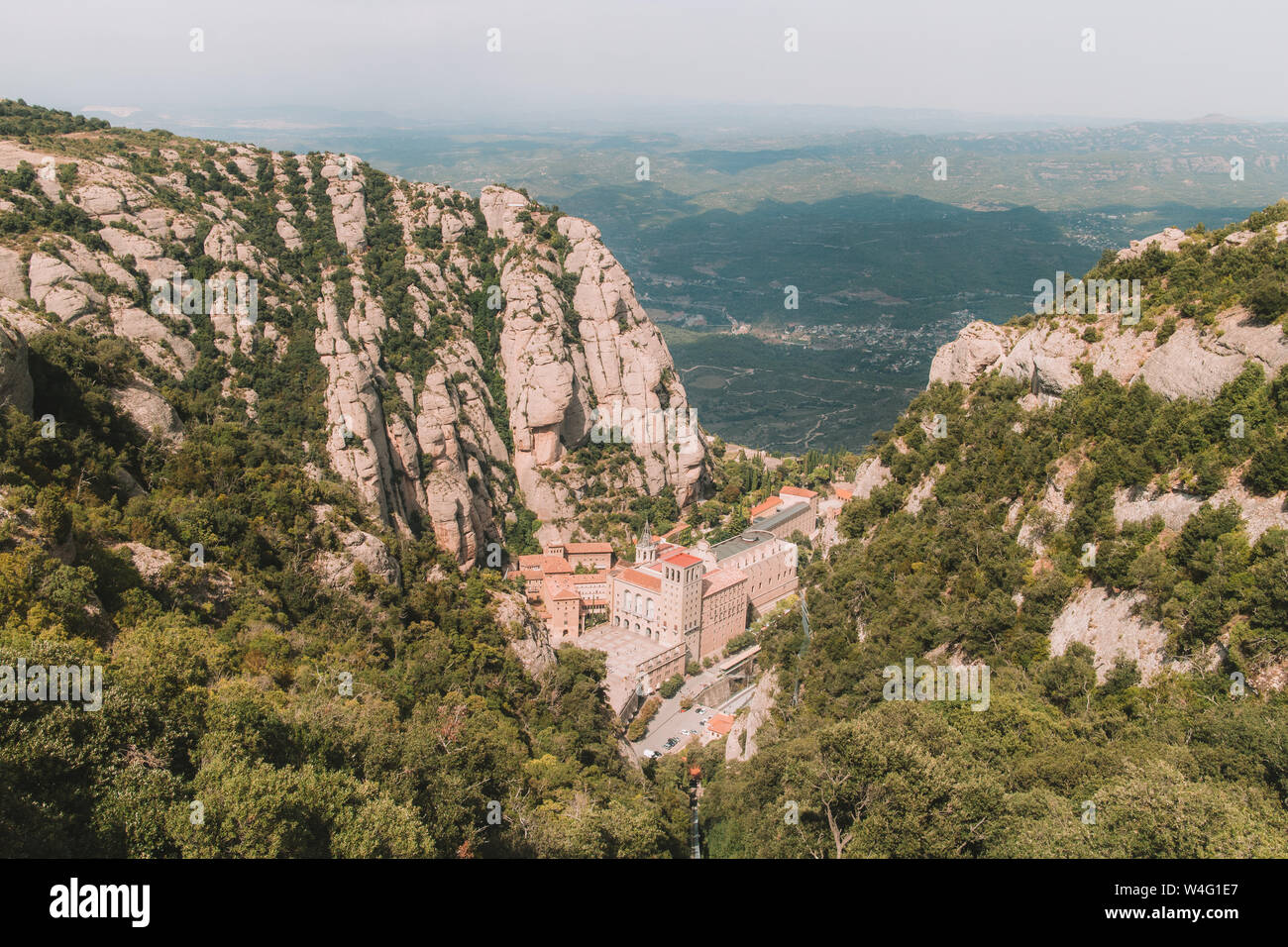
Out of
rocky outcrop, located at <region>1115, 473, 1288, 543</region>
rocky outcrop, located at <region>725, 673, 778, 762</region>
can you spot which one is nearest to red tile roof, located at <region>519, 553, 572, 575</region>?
rocky outcrop, located at <region>725, 673, 778, 762</region>

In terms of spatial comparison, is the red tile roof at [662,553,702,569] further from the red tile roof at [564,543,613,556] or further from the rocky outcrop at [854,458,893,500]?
the rocky outcrop at [854,458,893,500]

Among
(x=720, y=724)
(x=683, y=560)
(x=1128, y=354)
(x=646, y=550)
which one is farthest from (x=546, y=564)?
(x=1128, y=354)

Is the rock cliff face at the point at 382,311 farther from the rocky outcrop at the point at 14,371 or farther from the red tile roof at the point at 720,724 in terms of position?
the red tile roof at the point at 720,724

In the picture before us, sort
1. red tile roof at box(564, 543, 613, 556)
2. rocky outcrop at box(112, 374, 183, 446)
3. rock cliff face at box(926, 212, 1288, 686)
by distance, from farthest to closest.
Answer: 1. red tile roof at box(564, 543, 613, 556)
2. rocky outcrop at box(112, 374, 183, 446)
3. rock cliff face at box(926, 212, 1288, 686)

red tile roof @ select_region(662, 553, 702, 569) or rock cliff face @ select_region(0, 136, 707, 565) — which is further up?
rock cliff face @ select_region(0, 136, 707, 565)

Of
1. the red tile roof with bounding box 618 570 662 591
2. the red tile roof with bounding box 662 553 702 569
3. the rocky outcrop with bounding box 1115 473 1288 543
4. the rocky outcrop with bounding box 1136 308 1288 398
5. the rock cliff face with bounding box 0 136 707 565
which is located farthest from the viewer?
the red tile roof with bounding box 618 570 662 591

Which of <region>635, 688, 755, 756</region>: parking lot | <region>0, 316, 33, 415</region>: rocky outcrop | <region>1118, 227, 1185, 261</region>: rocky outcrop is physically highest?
<region>1118, 227, 1185, 261</region>: rocky outcrop

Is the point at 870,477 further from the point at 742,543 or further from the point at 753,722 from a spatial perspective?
the point at 742,543
